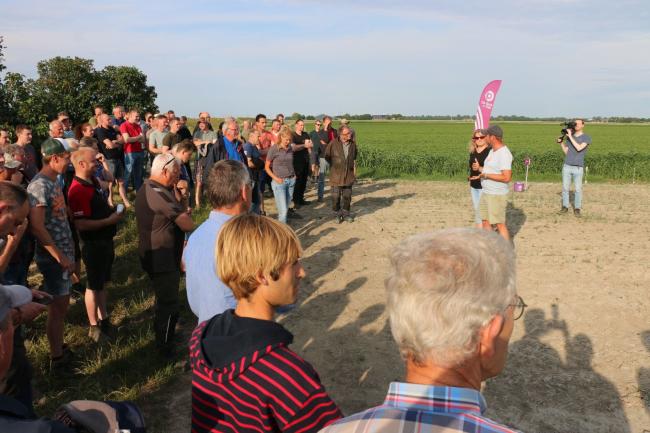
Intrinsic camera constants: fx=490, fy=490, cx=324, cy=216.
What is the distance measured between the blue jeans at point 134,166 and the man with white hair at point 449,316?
9985 mm

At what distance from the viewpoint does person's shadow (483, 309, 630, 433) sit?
3592 mm

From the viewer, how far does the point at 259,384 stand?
161 centimetres

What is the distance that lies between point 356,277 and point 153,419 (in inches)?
145

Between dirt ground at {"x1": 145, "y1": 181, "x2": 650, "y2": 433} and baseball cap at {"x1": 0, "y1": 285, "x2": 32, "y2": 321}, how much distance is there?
2017 millimetres

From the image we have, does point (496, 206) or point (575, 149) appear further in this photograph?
point (575, 149)

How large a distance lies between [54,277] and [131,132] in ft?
21.8

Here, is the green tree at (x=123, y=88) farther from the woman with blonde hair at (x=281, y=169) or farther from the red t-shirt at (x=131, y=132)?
the woman with blonde hair at (x=281, y=169)

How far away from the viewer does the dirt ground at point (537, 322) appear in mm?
3832

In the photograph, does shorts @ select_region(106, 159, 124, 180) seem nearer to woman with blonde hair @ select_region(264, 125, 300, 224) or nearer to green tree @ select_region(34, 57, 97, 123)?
woman with blonde hair @ select_region(264, 125, 300, 224)

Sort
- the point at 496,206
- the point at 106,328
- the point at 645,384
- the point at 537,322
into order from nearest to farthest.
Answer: the point at 645,384
the point at 106,328
the point at 537,322
the point at 496,206

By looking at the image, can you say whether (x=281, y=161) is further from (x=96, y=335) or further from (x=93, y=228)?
(x=96, y=335)

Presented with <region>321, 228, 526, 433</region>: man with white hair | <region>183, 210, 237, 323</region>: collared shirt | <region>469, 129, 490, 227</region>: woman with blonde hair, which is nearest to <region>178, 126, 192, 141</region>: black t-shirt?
<region>469, 129, 490, 227</region>: woman with blonde hair

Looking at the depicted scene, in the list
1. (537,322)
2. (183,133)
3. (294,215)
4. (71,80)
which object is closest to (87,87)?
(71,80)

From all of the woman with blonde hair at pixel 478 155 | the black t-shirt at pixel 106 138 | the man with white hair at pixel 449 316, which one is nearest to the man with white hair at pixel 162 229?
the man with white hair at pixel 449 316
